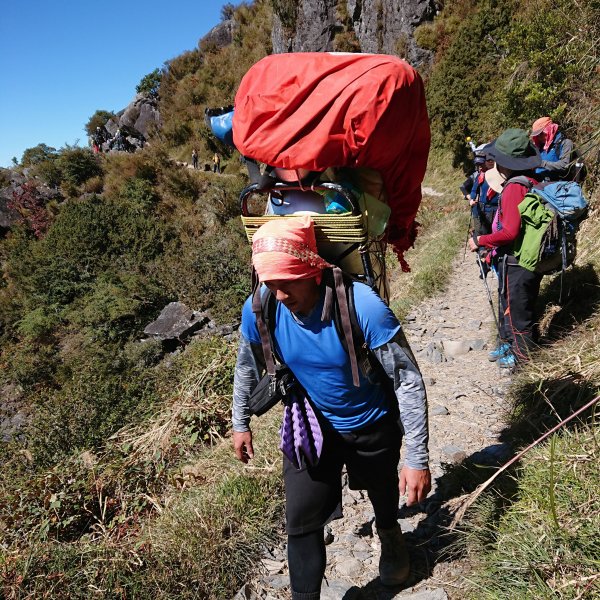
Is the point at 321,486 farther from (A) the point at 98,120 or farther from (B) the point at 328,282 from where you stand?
(A) the point at 98,120

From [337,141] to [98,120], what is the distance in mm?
46359

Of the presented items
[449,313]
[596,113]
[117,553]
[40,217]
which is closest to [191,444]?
[117,553]

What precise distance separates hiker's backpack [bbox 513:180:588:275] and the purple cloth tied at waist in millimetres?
2337

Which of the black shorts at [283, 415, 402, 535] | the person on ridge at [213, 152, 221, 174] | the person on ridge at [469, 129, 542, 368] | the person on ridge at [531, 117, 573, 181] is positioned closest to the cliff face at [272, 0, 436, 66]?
the person on ridge at [213, 152, 221, 174]

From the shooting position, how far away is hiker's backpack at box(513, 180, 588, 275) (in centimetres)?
323

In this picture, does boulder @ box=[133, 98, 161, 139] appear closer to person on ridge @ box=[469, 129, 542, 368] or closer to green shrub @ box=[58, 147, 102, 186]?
green shrub @ box=[58, 147, 102, 186]

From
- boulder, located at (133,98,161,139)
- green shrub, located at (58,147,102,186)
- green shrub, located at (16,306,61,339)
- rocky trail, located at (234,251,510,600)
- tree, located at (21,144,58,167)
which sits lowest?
green shrub, located at (16,306,61,339)

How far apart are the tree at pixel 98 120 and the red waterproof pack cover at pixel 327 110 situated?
45.4 metres

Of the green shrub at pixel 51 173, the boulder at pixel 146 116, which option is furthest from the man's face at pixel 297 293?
the boulder at pixel 146 116

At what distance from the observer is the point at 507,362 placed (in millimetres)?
3932

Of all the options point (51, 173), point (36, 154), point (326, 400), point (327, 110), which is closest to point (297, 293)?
point (326, 400)

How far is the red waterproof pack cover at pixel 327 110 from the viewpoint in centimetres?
165

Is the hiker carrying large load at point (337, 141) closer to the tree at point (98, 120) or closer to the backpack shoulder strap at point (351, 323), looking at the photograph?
the backpack shoulder strap at point (351, 323)

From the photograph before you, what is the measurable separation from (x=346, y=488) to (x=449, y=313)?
128 inches
